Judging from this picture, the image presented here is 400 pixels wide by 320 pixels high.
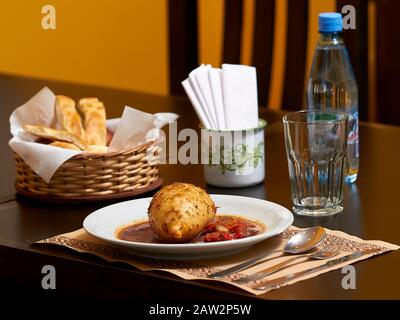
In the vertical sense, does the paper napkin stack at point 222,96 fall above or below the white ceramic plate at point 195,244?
above

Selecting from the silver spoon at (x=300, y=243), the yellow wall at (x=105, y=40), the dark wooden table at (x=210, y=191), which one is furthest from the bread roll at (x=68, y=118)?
the yellow wall at (x=105, y=40)

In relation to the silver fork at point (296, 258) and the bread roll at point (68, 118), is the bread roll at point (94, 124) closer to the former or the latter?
the bread roll at point (68, 118)

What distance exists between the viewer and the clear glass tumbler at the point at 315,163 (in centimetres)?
124

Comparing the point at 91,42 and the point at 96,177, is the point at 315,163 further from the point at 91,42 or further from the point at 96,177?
the point at 91,42

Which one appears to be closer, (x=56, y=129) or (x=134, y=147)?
(x=134, y=147)

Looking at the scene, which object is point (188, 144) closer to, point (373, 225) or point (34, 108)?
point (34, 108)

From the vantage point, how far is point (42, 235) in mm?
1177

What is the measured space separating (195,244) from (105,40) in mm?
2281

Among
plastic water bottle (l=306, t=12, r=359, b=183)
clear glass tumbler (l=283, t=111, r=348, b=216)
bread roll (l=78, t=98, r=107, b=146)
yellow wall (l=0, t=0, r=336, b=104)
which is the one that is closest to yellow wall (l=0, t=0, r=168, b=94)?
yellow wall (l=0, t=0, r=336, b=104)

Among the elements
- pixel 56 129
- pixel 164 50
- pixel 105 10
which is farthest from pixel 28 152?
pixel 164 50

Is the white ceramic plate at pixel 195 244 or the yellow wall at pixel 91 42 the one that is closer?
the white ceramic plate at pixel 195 244

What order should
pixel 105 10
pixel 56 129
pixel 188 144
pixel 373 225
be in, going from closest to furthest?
pixel 373 225 → pixel 56 129 → pixel 188 144 → pixel 105 10

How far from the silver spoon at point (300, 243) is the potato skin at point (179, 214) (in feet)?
0.23
